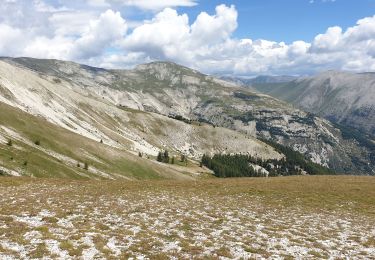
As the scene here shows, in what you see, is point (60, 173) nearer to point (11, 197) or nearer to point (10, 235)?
point (11, 197)

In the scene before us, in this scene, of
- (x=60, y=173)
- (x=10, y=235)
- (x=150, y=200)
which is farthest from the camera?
(x=60, y=173)

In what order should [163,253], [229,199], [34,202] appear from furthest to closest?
[229,199], [34,202], [163,253]

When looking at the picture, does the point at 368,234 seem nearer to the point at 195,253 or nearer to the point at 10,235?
the point at 195,253

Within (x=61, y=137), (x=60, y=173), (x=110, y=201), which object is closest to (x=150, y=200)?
(x=110, y=201)

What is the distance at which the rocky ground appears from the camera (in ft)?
80.1

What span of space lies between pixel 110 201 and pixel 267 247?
69.9 feet

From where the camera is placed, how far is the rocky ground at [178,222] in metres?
24.4

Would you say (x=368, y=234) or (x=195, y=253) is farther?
(x=368, y=234)

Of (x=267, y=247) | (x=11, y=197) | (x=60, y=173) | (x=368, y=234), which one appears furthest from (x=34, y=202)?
(x=60, y=173)

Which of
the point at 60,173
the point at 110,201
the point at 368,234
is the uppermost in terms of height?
the point at 368,234

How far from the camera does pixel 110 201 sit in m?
42.4

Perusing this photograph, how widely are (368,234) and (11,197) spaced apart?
35447 millimetres

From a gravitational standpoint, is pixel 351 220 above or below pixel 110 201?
above

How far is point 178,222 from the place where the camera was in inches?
1292
